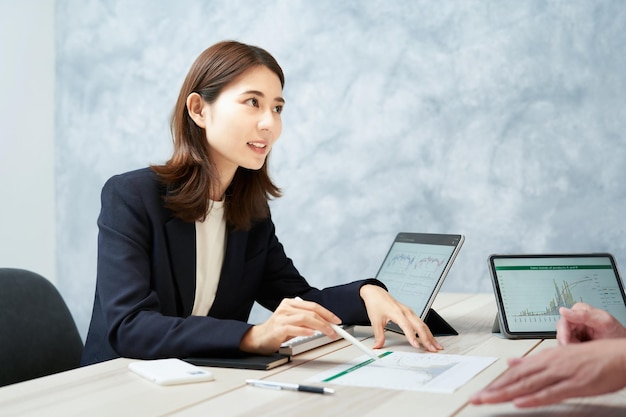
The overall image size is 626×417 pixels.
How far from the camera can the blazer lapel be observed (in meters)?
1.77

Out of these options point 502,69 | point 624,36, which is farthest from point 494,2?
point 624,36

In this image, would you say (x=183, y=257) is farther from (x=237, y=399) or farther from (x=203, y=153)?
(x=237, y=399)

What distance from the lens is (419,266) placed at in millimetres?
1887

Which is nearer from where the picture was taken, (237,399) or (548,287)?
(237,399)

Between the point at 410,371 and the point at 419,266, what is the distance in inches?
24.4

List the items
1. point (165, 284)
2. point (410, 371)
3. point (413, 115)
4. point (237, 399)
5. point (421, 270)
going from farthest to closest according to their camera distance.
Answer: point (413, 115)
point (421, 270)
point (165, 284)
point (410, 371)
point (237, 399)

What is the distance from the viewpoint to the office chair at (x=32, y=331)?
5.78ft

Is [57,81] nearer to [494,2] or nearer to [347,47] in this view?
[347,47]

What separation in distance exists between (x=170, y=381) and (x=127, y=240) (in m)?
0.54

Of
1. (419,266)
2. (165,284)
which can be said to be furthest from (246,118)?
(419,266)

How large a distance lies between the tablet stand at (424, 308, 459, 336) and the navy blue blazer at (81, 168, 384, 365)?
0.47 ft

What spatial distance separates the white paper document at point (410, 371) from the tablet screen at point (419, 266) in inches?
12.0

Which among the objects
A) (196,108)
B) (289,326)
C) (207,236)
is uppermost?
(196,108)

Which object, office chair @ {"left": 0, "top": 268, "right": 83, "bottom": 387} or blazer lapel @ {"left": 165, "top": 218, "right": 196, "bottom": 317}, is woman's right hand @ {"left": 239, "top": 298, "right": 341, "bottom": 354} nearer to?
blazer lapel @ {"left": 165, "top": 218, "right": 196, "bottom": 317}
